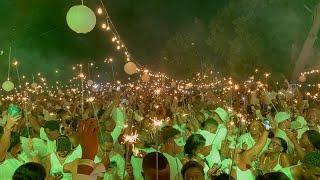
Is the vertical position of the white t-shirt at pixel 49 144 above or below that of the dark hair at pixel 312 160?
above

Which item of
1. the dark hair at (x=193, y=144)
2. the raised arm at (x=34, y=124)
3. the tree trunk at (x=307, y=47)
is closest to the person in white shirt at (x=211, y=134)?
the dark hair at (x=193, y=144)

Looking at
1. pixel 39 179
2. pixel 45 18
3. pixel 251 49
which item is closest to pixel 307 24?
pixel 251 49

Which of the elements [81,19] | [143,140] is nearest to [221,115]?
[143,140]

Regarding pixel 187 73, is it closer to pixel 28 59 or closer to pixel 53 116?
pixel 28 59

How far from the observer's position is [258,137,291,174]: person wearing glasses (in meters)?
5.09

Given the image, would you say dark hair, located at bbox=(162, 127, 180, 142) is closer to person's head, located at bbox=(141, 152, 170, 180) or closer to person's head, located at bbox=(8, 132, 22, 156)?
person's head, located at bbox=(141, 152, 170, 180)

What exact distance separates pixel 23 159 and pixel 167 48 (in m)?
40.2

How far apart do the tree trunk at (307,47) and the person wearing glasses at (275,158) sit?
17.8 metres

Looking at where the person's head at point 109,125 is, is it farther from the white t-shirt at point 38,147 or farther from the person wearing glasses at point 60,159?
the person wearing glasses at point 60,159

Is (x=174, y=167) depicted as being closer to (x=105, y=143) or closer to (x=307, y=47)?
(x=105, y=143)

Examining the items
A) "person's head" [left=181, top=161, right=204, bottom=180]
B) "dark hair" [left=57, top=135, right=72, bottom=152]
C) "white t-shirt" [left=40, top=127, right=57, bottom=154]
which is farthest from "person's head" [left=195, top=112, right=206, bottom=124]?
"person's head" [left=181, top=161, right=204, bottom=180]

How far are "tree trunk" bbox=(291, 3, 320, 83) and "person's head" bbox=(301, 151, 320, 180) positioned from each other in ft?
61.4

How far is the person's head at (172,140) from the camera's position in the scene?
5820 mm

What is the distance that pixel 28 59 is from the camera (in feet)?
94.2
